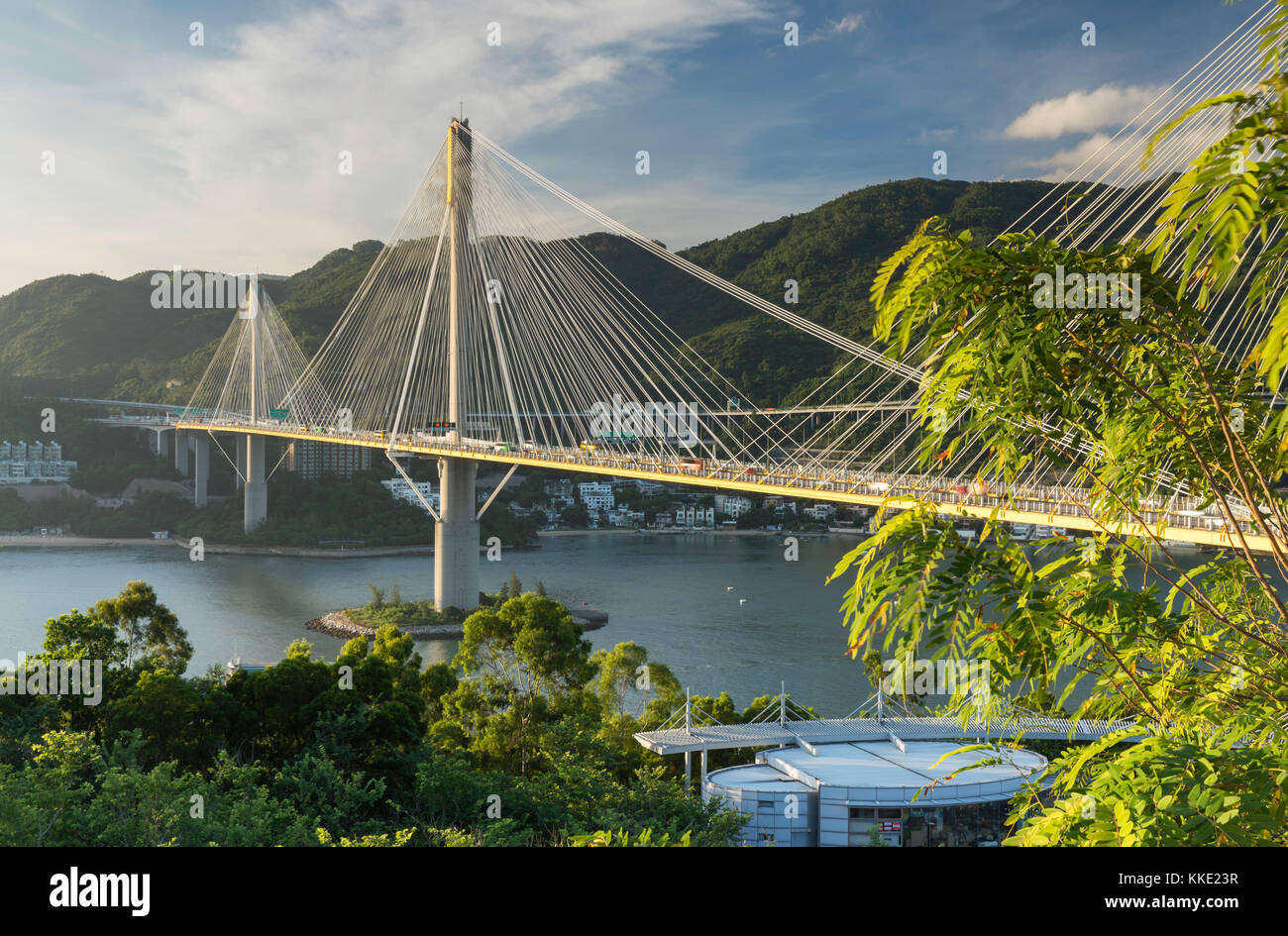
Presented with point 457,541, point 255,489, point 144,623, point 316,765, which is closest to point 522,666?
point 144,623

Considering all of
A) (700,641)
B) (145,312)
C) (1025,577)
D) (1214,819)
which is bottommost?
(700,641)

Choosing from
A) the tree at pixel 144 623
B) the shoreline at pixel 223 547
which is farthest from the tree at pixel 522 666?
the shoreline at pixel 223 547

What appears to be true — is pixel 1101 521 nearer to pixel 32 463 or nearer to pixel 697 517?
pixel 697 517

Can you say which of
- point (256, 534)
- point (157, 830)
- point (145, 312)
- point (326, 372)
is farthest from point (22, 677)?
point (145, 312)

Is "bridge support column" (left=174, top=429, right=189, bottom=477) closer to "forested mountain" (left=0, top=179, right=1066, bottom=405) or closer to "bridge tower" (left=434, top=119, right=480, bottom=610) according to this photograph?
"forested mountain" (left=0, top=179, right=1066, bottom=405)

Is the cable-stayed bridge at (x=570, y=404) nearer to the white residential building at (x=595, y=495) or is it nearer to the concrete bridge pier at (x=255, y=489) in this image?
the concrete bridge pier at (x=255, y=489)
